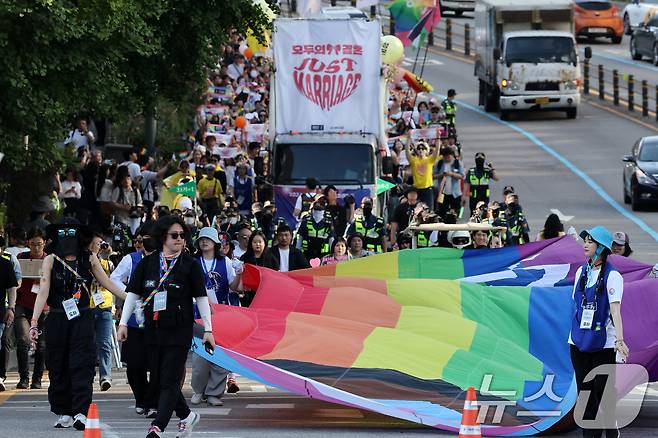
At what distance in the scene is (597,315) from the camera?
12.9 metres

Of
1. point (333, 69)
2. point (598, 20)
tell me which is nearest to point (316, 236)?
point (333, 69)

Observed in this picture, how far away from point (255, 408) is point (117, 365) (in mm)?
4690

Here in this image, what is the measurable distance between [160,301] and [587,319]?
319cm

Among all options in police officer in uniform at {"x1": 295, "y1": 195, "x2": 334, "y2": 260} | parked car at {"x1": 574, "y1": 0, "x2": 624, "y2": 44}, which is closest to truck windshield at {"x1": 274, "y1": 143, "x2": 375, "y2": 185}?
police officer in uniform at {"x1": 295, "y1": 195, "x2": 334, "y2": 260}

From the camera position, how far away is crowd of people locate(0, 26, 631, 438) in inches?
513

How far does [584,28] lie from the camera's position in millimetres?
60906

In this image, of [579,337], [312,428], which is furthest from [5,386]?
[579,337]

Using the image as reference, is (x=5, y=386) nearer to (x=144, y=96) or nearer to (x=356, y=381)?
(x=356, y=381)

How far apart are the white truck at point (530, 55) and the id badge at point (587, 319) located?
103 feet

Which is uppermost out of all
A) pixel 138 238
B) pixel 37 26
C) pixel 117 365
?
pixel 37 26

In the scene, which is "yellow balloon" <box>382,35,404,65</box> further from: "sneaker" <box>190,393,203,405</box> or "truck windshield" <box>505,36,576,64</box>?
"sneaker" <box>190,393,203,405</box>

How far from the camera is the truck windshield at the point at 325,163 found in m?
27.0

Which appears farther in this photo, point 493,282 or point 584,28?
point 584,28

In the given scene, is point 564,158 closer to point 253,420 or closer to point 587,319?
point 253,420
